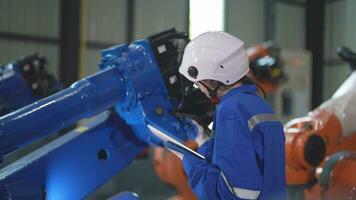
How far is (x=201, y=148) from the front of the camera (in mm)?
2566


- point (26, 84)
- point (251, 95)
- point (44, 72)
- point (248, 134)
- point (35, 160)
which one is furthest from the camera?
point (44, 72)

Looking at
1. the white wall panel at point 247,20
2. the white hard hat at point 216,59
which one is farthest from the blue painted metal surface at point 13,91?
the white wall panel at point 247,20

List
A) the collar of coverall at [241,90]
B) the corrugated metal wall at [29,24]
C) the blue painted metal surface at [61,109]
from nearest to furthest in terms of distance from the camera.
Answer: the collar of coverall at [241,90] → the blue painted metal surface at [61,109] → the corrugated metal wall at [29,24]

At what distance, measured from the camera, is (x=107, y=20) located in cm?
915

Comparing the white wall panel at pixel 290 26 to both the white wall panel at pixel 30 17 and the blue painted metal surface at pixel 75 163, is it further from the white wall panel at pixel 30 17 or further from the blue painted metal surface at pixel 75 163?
the blue painted metal surface at pixel 75 163

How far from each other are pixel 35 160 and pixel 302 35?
10977mm

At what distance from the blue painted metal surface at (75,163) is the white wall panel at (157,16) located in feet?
22.2

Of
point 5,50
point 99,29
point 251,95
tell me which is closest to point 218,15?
point 99,29

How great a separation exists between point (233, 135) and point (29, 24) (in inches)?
289

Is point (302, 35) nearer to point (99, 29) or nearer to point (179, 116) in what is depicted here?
point (99, 29)

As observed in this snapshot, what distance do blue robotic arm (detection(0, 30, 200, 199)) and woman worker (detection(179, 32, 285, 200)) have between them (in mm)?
580

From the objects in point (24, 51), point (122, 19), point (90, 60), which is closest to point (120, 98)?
point (24, 51)

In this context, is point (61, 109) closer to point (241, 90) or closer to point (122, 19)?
point (241, 90)

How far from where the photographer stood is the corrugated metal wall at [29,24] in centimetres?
817
